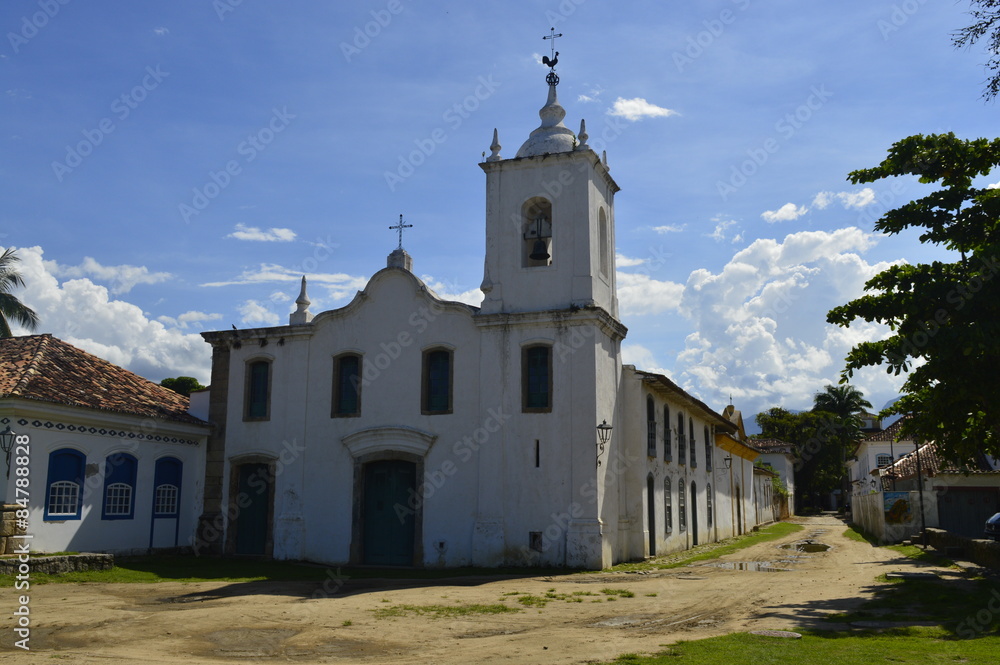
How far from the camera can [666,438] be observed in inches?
979

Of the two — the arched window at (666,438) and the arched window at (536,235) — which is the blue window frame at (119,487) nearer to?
the arched window at (536,235)

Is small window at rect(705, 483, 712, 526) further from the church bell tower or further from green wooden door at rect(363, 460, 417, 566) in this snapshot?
green wooden door at rect(363, 460, 417, 566)

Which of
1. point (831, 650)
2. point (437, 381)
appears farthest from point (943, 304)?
point (437, 381)

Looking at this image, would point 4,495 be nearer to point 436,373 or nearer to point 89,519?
point 89,519

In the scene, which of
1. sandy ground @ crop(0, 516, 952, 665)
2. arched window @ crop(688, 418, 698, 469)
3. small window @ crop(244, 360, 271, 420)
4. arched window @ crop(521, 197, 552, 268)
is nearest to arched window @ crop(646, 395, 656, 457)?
arched window @ crop(521, 197, 552, 268)

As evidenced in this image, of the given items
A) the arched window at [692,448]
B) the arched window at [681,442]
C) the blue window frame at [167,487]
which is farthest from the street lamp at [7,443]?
the arched window at [692,448]

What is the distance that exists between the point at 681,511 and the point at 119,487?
53.7ft

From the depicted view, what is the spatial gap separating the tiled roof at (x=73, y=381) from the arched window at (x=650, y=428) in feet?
40.1

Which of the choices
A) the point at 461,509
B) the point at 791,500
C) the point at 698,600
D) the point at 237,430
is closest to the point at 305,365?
the point at 237,430

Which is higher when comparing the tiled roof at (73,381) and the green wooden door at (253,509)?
the tiled roof at (73,381)

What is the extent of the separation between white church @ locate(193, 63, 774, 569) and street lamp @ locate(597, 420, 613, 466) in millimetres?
39

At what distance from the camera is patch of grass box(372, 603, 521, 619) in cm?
1211

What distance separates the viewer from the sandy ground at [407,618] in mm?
9289

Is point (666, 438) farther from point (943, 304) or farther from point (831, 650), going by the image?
point (831, 650)
